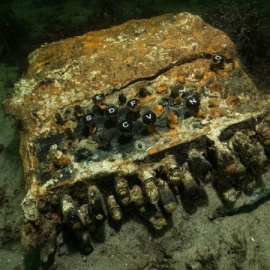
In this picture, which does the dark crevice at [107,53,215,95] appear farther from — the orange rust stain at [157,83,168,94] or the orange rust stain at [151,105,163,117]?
the orange rust stain at [151,105,163,117]

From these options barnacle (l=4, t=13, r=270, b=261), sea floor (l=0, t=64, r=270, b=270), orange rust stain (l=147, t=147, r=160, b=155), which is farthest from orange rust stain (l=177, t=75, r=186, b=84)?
sea floor (l=0, t=64, r=270, b=270)

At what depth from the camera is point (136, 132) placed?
13.3 feet

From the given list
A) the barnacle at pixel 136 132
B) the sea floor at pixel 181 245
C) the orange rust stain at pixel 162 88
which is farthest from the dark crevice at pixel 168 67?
the sea floor at pixel 181 245

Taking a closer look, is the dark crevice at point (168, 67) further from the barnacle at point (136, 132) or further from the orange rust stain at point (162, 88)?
the orange rust stain at point (162, 88)

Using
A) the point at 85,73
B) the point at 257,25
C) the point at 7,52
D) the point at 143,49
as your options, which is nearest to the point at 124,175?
the point at 85,73

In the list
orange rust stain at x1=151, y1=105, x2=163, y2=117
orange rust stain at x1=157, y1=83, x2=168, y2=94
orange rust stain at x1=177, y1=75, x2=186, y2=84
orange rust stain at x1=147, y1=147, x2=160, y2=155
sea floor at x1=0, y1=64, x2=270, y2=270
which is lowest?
sea floor at x1=0, y1=64, x2=270, y2=270

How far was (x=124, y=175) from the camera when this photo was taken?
3.76m

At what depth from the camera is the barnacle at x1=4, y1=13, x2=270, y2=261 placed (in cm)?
375

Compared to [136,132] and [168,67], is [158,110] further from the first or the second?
[168,67]

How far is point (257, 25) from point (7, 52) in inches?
230

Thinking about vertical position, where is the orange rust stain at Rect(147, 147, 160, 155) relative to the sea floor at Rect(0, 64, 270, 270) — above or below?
above

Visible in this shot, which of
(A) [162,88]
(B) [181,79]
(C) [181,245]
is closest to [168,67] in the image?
(B) [181,79]

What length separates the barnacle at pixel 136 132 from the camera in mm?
3748

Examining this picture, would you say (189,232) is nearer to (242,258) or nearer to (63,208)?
(242,258)
